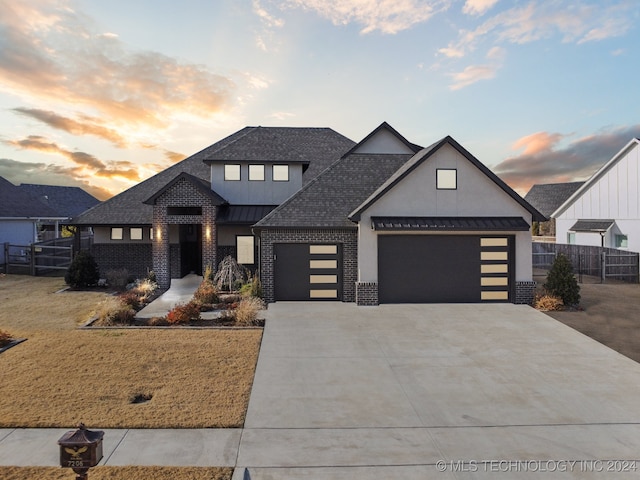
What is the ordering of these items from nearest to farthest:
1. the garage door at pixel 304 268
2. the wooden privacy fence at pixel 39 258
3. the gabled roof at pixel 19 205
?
the garage door at pixel 304 268 → the wooden privacy fence at pixel 39 258 → the gabled roof at pixel 19 205

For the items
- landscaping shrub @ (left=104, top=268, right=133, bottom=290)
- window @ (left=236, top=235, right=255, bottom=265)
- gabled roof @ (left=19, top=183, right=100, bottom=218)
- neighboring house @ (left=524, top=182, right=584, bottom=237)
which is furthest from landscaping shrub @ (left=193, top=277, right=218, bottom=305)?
gabled roof @ (left=19, top=183, right=100, bottom=218)

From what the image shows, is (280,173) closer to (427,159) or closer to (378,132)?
(378,132)

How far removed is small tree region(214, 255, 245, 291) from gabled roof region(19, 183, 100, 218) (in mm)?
44057

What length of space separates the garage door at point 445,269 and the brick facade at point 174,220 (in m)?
8.84

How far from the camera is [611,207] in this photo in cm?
2669

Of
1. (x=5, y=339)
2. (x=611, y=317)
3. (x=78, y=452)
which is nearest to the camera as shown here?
(x=78, y=452)

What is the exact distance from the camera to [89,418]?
22.0 feet

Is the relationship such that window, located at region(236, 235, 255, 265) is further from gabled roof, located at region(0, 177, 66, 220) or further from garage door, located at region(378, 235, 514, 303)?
gabled roof, located at region(0, 177, 66, 220)

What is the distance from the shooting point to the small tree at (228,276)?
57.9 ft

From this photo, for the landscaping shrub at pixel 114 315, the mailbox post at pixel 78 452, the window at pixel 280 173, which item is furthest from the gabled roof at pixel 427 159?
the mailbox post at pixel 78 452

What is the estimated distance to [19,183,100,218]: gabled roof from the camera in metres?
52.5

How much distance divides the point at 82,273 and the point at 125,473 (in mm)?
16787

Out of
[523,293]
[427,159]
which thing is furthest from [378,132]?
[523,293]

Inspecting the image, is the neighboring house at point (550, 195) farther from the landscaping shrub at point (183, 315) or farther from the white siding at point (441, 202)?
the landscaping shrub at point (183, 315)
